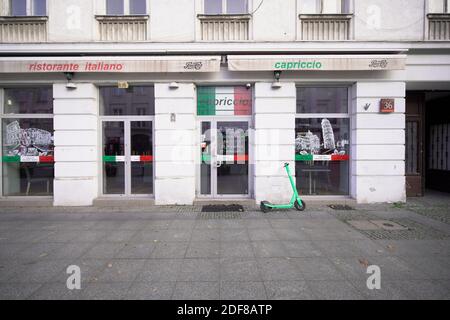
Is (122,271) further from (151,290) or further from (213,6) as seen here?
(213,6)

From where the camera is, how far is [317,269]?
379cm

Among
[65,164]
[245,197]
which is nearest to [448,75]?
[245,197]

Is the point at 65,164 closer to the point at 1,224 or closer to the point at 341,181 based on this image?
the point at 1,224

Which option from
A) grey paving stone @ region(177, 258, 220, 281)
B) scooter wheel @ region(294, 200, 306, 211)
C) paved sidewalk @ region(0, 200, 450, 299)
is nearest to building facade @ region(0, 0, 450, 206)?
scooter wheel @ region(294, 200, 306, 211)

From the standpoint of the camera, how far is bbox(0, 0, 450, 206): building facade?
25.0 feet

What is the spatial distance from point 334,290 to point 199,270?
1.76 metres

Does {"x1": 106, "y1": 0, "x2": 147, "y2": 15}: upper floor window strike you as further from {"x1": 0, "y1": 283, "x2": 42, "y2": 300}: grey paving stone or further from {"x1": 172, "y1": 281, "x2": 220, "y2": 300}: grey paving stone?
{"x1": 172, "y1": 281, "x2": 220, "y2": 300}: grey paving stone

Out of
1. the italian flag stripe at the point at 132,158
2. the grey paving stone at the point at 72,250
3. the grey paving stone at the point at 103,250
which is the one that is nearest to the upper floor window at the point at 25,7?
the italian flag stripe at the point at 132,158

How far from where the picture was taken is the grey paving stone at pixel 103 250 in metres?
4.29

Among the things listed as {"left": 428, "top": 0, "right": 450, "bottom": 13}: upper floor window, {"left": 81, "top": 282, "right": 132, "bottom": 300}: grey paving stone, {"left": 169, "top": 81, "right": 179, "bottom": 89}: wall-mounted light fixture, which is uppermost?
{"left": 428, "top": 0, "right": 450, "bottom": 13}: upper floor window

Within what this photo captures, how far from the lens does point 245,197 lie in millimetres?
8148

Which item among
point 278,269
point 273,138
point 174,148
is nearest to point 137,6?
point 174,148

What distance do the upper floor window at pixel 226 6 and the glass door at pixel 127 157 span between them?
395cm

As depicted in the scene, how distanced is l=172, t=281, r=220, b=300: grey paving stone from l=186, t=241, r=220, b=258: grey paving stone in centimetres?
87
